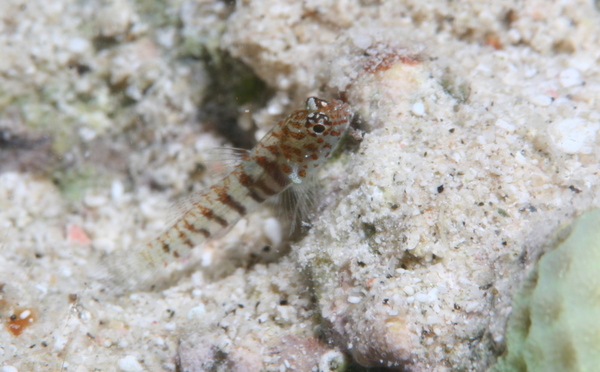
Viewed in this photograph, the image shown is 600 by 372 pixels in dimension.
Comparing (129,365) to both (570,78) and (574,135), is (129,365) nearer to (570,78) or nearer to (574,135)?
(574,135)

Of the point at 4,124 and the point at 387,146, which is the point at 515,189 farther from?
the point at 4,124

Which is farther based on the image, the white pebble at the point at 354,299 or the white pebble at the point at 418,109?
the white pebble at the point at 418,109

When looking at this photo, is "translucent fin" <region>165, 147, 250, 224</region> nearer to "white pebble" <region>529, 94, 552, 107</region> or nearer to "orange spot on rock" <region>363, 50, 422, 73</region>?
"orange spot on rock" <region>363, 50, 422, 73</region>

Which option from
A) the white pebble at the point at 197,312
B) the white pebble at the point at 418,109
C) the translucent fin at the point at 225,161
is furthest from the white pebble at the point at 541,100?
the white pebble at the point at 197,312

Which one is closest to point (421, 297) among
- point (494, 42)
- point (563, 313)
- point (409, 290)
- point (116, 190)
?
point (409, 290)

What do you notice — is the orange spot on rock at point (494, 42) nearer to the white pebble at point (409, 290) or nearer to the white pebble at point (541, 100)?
the white pebble at point (541, 100)

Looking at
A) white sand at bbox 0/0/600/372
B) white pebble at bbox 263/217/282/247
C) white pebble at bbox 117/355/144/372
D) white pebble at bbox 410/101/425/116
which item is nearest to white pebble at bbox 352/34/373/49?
white sand at bbox 0/0/600/372
